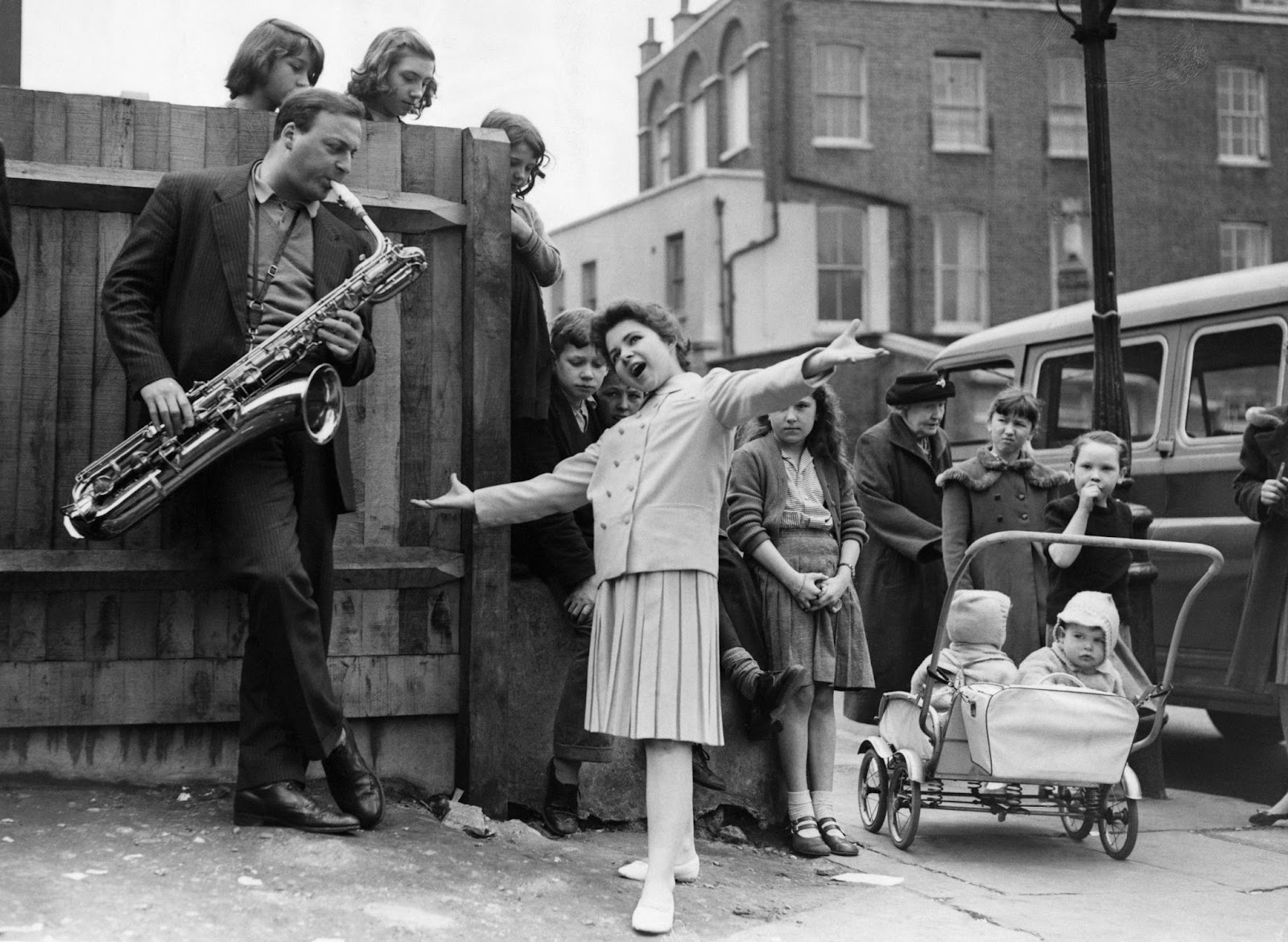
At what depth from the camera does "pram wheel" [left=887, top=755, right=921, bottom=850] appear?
625cm

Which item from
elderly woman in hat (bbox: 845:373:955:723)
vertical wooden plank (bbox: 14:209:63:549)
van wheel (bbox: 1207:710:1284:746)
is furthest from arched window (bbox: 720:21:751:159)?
vertical wooden plank (bbox: 14:209:63:549)

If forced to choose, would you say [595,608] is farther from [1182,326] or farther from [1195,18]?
[1195,18]

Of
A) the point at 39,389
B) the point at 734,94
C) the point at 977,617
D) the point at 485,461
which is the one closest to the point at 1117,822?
the point at 977,617

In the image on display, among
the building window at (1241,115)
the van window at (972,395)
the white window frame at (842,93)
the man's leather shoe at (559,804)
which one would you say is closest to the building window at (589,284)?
the white window frame at (842,93)

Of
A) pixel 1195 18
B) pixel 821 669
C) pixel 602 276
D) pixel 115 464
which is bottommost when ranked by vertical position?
pixel 821 669

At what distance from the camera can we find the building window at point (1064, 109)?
103 ft

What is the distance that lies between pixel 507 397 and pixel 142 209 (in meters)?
1.43

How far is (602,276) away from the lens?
34969 millimetres

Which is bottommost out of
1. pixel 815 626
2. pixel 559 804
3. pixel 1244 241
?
pixel 559 804

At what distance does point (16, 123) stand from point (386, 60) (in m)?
1.47

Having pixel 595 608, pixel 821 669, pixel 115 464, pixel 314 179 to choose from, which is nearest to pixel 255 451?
pixel 115 464

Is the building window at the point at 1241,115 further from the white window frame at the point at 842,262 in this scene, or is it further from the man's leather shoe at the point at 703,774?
the man's leather shoe at the point at 703,774

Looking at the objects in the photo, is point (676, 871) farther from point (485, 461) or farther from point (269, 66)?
point (269, 66)

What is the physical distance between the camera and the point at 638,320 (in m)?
5.11
